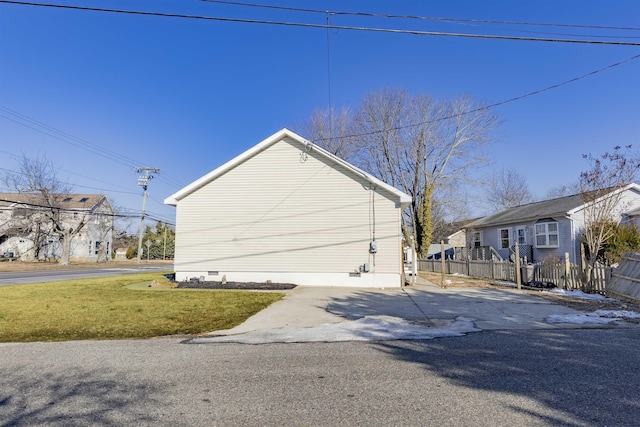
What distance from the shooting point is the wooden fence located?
1230 cm

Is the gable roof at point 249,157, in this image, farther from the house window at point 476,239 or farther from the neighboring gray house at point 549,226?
the house window at point 476,239

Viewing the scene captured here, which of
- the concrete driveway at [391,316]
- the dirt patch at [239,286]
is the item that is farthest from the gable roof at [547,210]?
the dirt patch at [239,286]

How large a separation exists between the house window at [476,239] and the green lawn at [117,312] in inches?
887

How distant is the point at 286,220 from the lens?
51.3 ft

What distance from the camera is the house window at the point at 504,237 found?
2598 centimetres

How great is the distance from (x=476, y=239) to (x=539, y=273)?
52.6 feet

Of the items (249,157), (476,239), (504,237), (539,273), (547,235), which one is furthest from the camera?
(476,239)

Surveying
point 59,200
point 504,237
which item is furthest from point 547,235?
point 59,200

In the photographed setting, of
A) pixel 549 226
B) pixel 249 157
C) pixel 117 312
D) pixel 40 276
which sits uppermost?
pixel 249 157

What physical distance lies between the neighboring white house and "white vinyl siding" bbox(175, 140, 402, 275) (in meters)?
0.04

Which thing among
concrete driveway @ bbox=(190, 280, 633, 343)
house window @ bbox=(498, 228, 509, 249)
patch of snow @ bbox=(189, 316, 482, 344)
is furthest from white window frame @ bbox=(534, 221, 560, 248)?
patch of snow @ bbox=(189, 316, 482, 344)

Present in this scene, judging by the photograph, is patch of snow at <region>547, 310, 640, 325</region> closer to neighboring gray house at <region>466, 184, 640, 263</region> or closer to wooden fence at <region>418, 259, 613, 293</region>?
wooden fence at <region>418, 259, 613, 293</region>

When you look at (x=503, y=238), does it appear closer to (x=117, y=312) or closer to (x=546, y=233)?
(x=546, y=233)

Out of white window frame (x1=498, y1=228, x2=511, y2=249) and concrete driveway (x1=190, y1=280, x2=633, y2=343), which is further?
white window frame (x1=498, y1=228, x2=511, y2=249)
